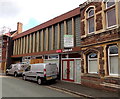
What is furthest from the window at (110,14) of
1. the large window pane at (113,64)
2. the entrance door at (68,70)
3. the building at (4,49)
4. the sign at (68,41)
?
the building at (4,49)

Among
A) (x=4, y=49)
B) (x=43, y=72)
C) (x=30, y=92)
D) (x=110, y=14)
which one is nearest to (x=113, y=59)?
(x=110, y=14)

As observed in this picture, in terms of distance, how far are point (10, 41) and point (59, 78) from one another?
639 inches

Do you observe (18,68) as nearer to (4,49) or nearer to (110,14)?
(4,49)

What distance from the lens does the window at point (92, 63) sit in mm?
9739

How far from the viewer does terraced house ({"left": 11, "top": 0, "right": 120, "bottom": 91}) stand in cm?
845

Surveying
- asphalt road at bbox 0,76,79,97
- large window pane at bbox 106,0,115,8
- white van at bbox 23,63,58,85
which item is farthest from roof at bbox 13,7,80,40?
asphalt road at bbox 0,76,79,97

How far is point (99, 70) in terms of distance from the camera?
9.14 metres

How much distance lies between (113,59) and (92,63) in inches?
76.2

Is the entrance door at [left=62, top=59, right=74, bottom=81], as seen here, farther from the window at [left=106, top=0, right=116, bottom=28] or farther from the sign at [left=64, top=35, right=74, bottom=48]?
the window at [left=106, top=0, right=116, bottom=28]

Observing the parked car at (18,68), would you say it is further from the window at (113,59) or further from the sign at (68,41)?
the window at (113,59)

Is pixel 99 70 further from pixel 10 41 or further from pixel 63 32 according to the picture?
pixel 10 41

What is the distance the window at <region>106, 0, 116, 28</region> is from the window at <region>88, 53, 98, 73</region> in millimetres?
2659

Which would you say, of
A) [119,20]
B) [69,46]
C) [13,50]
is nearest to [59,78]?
[69,46]

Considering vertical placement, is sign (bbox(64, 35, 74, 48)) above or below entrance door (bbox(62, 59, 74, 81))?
above
